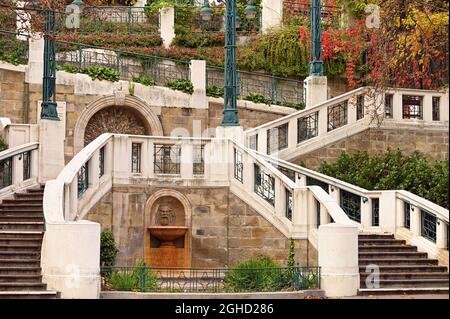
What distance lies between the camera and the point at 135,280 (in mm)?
19156

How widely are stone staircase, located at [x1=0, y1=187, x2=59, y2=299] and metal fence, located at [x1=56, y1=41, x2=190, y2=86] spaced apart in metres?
8.54

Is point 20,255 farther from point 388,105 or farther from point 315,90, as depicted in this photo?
point 315,90

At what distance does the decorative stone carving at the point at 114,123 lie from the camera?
30.9 metres

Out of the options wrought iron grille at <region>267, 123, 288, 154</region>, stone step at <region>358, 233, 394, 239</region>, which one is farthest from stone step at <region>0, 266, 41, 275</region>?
wrought iron grille at <region>267, 123, 288, 154</region>

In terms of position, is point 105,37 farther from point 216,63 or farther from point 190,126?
point 190,126

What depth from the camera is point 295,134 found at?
1068 inches

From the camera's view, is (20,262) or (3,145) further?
(3,145)

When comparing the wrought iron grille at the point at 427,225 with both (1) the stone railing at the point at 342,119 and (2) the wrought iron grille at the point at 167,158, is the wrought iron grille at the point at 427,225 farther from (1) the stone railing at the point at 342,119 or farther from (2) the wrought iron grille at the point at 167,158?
(2) the wrought iron grille at the point at 167,158

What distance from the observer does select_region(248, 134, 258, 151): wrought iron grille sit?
86.7 feet

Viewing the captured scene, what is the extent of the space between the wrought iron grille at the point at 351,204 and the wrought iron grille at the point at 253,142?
334cm

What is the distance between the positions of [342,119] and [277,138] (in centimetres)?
202

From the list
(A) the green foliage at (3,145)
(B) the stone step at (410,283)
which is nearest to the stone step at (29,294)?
(B) the stone step at (410,283)

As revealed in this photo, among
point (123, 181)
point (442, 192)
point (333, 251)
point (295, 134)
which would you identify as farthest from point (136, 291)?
point (295, 134)

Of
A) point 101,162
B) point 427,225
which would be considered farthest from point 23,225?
point 427,225
